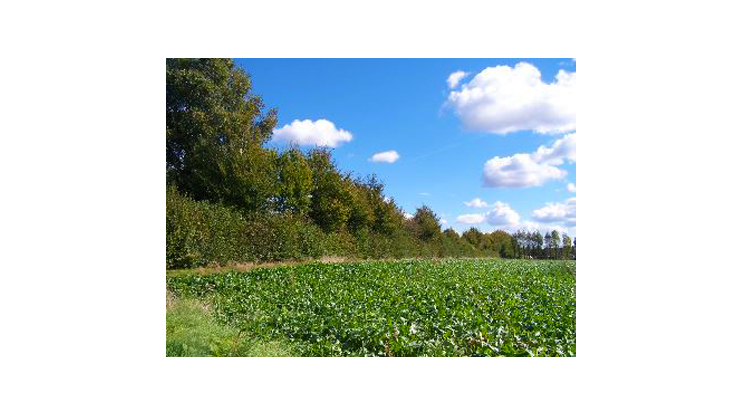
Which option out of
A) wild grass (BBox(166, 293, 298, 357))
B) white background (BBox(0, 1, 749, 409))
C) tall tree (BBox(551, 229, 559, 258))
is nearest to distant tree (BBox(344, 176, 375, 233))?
tall tree (BBox(551, 229, 559, 258))

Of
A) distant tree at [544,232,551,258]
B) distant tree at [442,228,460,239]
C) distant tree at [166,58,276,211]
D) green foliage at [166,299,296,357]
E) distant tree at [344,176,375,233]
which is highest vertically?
distant tree at [166,58,276,211]

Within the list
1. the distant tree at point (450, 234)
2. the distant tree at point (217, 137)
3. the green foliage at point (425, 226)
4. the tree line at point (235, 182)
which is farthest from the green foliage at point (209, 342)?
the distant tree at point (450, 234)

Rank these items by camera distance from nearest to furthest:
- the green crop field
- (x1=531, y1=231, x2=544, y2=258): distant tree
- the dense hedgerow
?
the green crop field < the dense hedgerow < (x1=531, y1=231, x2=544, y2=258): distant tree

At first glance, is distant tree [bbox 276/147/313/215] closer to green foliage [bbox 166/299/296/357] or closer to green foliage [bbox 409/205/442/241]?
green foliage [bbox 409/205/442/241]

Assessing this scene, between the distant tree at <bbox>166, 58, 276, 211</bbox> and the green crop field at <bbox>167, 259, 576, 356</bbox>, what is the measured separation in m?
1.81

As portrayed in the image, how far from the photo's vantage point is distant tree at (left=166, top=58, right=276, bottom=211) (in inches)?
341

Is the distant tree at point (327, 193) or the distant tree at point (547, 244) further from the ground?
the distant tree at point (327, 193)

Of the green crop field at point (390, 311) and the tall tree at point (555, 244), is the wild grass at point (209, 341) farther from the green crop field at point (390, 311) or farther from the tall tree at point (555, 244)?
the tall tree at point (555, 244)

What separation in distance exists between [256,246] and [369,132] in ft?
14.3

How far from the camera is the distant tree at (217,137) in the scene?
866 cm
